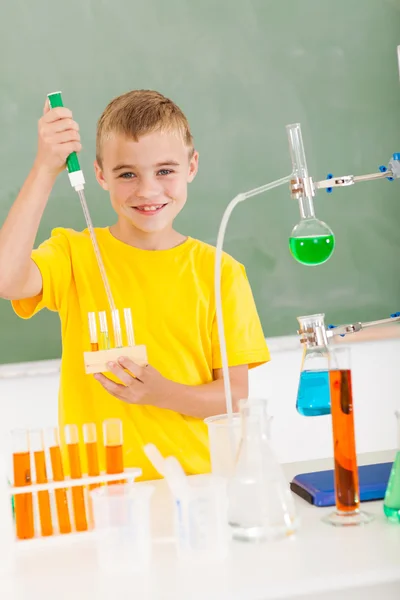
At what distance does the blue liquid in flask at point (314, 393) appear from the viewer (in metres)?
1.32

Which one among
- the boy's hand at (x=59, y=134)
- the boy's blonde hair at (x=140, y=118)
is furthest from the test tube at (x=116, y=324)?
the boy's blonde hair at (x=140, y=118)

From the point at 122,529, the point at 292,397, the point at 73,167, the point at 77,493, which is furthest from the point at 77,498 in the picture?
the point at 292,397

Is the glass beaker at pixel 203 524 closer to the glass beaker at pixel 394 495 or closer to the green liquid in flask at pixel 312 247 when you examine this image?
the glass beaker at pixel 394 495

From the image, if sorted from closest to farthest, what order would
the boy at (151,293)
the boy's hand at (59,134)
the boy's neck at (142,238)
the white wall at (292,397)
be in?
the boy's hand at (59,134), the boy at (151,293), the boy's neck at (142,238), the white wall at (292,397)

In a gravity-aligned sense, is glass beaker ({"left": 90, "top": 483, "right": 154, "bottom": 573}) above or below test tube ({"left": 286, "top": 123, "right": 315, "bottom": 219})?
below

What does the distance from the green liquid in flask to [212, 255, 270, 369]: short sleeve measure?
1.69 feet

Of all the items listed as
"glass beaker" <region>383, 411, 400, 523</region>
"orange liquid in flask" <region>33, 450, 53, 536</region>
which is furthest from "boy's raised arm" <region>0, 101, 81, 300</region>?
"glass beaker" <region>383, 411, 400, 523</region>

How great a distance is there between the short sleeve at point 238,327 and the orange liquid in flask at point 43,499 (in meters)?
0.75

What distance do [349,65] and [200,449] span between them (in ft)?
4.72

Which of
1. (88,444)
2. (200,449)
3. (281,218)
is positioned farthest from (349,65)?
(88,444)

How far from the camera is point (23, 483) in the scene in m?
1.11

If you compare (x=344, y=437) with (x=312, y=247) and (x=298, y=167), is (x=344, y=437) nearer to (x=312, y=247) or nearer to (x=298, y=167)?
(x=312, y=247)

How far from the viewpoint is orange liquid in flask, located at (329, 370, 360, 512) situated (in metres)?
1.13

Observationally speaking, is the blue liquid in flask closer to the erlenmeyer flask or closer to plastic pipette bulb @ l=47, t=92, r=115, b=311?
the erlenmeyer flask
